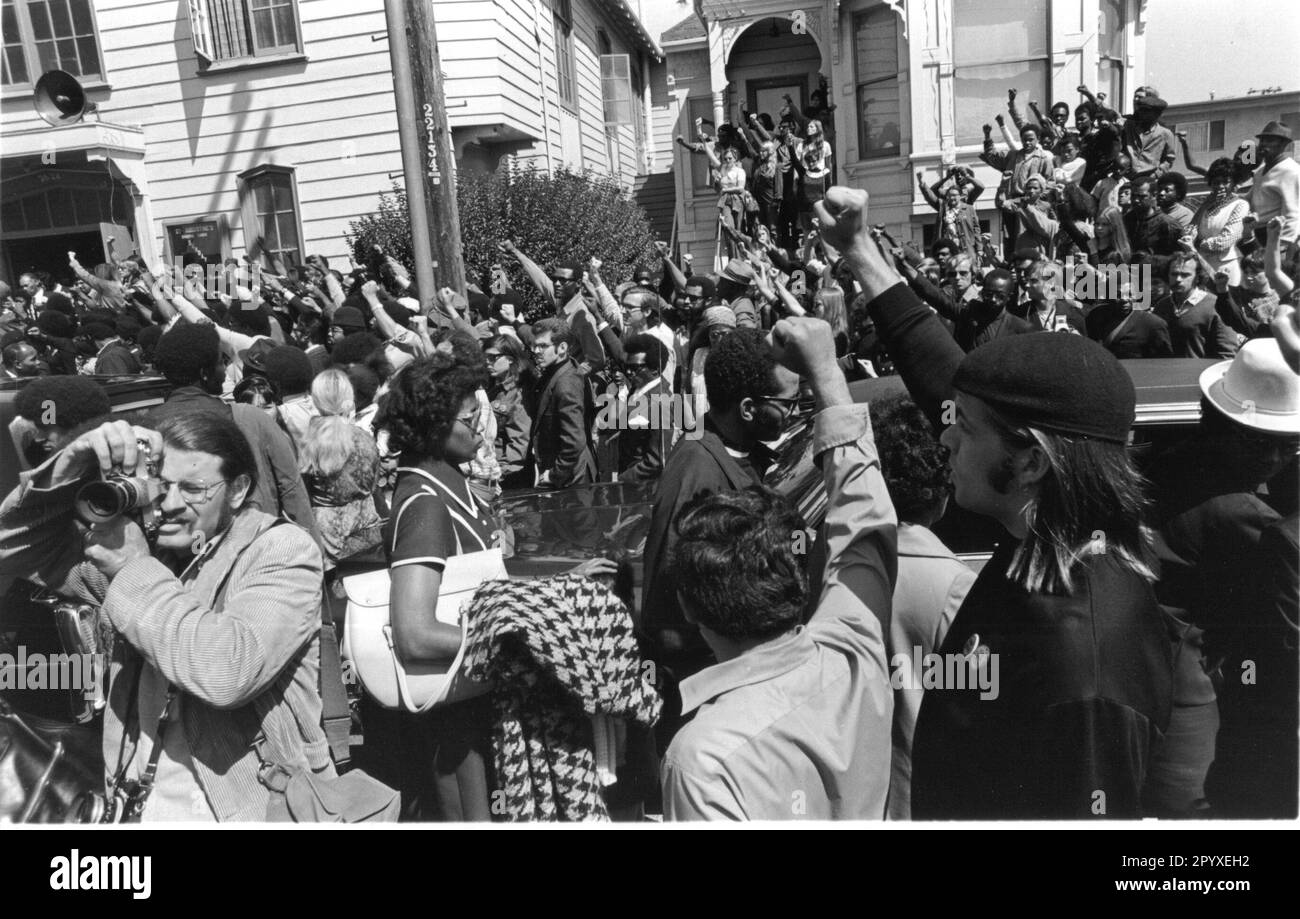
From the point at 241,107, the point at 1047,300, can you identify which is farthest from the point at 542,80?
the point at 1047,300

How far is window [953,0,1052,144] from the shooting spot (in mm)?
12945

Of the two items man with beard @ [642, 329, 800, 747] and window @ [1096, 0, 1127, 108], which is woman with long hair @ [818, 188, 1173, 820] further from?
window @ [1096, 0, 1127, 108]

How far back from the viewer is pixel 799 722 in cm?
162

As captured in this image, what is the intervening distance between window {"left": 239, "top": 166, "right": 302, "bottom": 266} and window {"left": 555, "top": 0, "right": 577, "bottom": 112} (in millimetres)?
2519

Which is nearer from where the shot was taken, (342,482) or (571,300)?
(342,482)

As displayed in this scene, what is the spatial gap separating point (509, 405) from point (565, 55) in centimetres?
381

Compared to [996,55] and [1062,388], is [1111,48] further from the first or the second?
[1062,388]

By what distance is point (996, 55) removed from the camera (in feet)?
43.4

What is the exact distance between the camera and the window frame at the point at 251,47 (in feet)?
19.1

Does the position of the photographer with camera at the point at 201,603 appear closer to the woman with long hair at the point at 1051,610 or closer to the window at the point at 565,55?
the woman with long hair at the point at 1051,610

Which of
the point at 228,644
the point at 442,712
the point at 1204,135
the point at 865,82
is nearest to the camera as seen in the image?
the point at 228,644

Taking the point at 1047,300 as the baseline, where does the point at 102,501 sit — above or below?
below

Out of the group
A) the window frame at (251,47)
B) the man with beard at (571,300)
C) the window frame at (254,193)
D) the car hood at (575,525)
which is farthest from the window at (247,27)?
the car hood at (575,525)
